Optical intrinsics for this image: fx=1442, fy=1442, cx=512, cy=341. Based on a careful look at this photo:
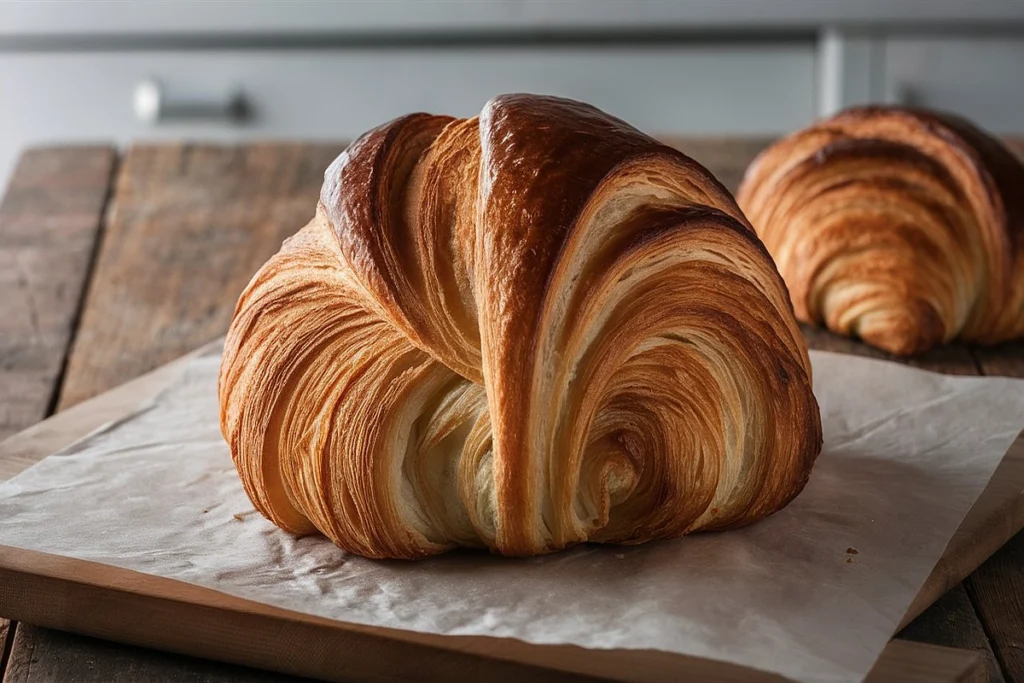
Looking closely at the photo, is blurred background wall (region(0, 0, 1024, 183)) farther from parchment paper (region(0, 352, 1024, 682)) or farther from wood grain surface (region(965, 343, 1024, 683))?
wood grain surface (region(965, 343, 1024, 683))

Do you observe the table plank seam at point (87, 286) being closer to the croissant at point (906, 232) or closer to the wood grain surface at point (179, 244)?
the wood grain surface at point (179, 244)

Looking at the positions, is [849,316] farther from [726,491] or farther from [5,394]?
[5,394]

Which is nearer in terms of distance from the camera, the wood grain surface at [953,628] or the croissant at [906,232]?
the wood grain surface at [953,628]

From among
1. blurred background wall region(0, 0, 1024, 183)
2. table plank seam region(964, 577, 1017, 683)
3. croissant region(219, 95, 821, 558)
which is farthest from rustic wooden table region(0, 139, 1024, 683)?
blurred background wall region(0, 0, 1024, 183)

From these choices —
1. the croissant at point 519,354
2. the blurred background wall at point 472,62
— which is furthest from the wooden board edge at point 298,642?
the blurred background wall at point 472,62

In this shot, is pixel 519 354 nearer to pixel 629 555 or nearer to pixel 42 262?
pixel 629 555

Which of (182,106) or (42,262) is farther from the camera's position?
(182,106)

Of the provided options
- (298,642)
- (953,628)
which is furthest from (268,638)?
(953,628)
